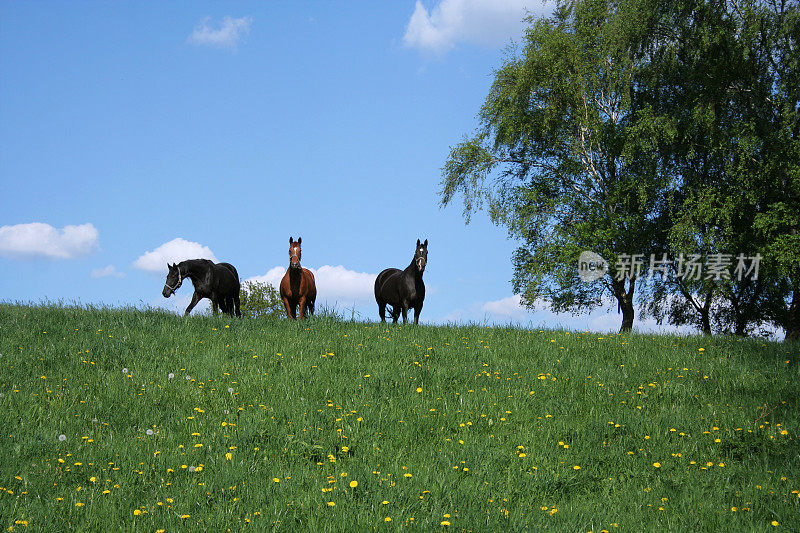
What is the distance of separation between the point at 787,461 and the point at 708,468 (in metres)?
1.07

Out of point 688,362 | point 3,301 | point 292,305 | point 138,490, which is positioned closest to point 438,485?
point 138,490

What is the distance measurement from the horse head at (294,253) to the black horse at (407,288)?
130 inches

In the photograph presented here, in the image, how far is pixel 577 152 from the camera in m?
31.9

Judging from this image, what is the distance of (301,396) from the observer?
9641 mm

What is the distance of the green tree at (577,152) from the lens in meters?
29.8

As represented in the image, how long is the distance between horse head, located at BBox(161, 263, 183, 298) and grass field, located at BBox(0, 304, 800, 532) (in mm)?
6808

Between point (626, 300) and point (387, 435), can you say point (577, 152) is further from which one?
point (387, 435)

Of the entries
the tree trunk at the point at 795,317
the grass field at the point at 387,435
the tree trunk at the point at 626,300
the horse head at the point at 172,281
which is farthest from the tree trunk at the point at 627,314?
the horse head at the point at 172,281

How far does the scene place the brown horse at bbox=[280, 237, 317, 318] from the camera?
55.5 feet

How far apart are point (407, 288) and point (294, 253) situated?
12.2ft

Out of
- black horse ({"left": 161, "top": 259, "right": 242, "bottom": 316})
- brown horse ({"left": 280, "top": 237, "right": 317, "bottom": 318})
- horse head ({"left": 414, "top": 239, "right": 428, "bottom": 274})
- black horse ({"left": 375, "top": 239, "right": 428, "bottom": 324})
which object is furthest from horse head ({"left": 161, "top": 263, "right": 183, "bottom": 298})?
horse head ({"left": 414, "top": 239, "right": 428, "bottom": 274})

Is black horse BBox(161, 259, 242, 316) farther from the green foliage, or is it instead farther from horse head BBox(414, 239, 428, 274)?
the green foliage

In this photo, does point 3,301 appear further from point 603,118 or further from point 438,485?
point 603,118

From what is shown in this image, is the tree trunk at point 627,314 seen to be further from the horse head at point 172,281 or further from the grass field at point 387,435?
the horse head at point 172,281
